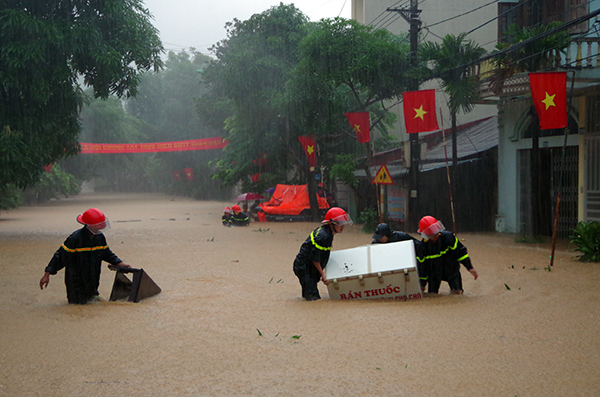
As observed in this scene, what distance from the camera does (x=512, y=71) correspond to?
1379cm

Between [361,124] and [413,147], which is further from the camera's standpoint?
[361,124]

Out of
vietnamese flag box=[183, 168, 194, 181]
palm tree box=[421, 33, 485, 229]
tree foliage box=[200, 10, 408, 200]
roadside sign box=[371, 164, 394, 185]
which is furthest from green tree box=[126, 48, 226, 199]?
palm tree box=[421, 33, 485, 229]

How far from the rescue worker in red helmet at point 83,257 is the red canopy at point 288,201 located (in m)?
17.3

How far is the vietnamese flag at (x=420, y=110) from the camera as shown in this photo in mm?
15688

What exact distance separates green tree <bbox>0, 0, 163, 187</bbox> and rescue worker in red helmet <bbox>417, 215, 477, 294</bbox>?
1287 cm

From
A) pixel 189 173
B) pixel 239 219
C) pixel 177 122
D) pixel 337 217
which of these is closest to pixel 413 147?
pixel 239 219

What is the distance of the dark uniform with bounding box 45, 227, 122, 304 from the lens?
301 inches

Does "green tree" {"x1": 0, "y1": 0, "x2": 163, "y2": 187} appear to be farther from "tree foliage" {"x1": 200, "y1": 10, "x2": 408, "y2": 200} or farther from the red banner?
the red banner

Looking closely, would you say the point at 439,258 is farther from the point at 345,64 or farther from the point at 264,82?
the point at 264,82

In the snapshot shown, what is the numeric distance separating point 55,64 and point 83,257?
11657mm

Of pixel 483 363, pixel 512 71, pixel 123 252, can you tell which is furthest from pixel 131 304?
pixel 512 71

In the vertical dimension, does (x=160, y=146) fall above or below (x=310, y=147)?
above

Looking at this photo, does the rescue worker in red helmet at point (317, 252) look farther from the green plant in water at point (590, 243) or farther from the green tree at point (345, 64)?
the green tree at point (345, 64)

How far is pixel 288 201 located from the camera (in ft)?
83.8
